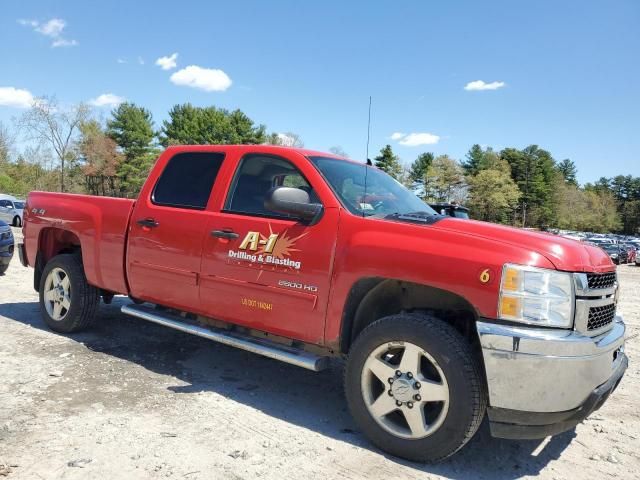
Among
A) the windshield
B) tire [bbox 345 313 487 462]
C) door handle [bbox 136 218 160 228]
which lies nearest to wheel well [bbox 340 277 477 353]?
tire [bbox 345 313 487 462]

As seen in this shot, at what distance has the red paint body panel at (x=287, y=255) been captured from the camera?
9.59 feet

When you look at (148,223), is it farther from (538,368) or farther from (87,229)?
(538,368)

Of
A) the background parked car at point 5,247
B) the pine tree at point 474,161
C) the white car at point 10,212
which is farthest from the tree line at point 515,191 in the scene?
the background parked car at point 5,247

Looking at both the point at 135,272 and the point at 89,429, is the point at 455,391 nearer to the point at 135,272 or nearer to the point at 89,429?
the point at 89,429

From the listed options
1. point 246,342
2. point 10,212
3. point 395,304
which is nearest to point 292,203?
point 395,304

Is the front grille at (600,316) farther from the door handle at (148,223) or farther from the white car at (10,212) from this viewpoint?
the white car at (10,212)

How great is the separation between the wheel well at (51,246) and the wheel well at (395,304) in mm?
3556

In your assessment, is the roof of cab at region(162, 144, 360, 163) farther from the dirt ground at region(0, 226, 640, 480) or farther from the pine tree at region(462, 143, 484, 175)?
the pine tree at region(462, 143, 484, 175)

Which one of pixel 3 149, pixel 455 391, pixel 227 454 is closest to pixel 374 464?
pixel 455 391

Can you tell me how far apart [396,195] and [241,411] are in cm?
207

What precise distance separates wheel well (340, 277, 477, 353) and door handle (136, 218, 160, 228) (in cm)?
200

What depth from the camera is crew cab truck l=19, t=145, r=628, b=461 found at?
278 cm

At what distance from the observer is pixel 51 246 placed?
5.75 metres

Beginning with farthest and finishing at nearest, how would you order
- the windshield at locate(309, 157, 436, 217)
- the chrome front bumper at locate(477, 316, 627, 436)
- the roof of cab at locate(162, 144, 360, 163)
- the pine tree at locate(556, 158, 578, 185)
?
the pine tree at locate(556, 158, 578, 185), the roof of cab at locate(162, 144, 360, 163), the windshield at locate(309, 157, 436, 217), the chrome front bumper at locate(477, 316, 627, 436)
